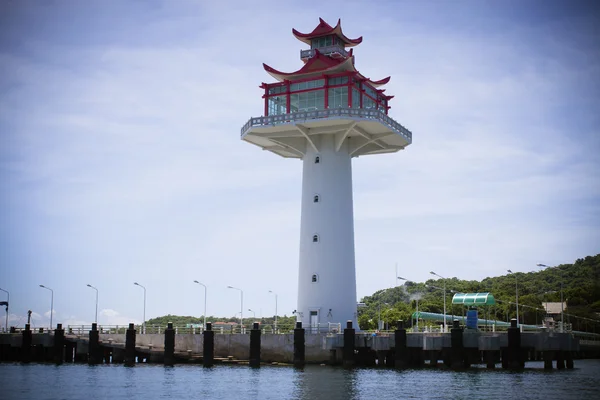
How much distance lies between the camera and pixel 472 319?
213ft

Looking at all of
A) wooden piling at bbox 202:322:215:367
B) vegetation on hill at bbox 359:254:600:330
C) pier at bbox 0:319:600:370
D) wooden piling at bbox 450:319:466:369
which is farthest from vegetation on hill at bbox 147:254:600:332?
wooden piling at bbox 450:319:466:369

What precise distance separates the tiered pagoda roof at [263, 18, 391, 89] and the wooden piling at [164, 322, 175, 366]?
24640mm

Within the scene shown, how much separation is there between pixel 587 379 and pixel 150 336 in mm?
36970

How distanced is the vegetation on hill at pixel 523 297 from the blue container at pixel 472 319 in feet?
137

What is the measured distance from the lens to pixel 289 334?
215 feet

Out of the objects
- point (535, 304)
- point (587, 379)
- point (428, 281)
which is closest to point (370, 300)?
point (428, 281)

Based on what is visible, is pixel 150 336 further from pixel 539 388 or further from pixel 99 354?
pixel 539 388

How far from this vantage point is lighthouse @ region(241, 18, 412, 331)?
6800 centimetres

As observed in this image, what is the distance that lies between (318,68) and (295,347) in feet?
81.2

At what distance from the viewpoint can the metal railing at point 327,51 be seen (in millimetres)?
71938

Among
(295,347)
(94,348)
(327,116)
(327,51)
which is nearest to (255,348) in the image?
(295,347)

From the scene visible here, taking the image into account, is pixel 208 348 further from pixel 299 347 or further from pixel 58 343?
pixel 58 343

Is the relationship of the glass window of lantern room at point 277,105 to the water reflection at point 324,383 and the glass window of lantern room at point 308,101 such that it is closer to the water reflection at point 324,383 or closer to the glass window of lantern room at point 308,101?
the glass window of lantern room at point 308,101

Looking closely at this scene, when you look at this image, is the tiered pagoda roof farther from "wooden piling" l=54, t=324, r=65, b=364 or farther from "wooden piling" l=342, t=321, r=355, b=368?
"wooden piling" l=54, t=324, r=65, b=364
